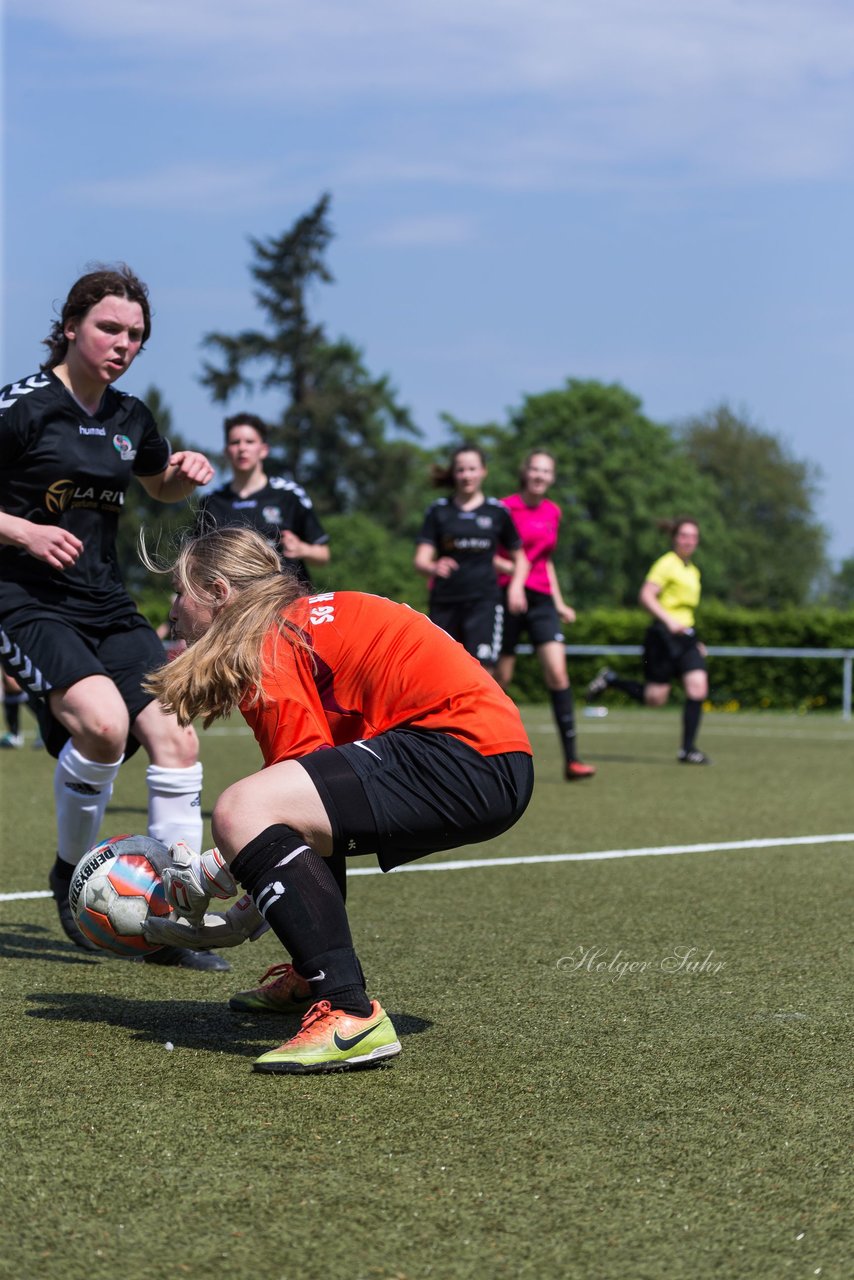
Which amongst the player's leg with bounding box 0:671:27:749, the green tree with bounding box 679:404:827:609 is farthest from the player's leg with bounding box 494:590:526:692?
the green tree with bounding box 679:404:827:609

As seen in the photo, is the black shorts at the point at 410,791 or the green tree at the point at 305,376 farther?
the green tree at the point at 305,376

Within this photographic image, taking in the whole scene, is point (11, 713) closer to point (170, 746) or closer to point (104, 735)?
point (170, 746)

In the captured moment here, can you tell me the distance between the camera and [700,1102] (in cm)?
311

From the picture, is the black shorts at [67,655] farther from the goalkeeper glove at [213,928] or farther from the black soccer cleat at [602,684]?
the black soccer cleat at [602,684]

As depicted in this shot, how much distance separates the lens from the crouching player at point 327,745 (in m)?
3.43

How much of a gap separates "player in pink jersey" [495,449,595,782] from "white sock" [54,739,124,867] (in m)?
5.85

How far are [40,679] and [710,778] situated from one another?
7461 mm

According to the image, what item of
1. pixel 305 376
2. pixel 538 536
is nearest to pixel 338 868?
pixel 538 536

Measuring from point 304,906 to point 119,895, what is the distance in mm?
830

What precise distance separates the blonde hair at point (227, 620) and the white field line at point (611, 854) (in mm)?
2903

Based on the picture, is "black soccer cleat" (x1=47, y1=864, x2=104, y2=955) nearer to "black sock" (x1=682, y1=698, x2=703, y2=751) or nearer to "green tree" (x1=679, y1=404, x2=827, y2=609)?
"black sock" (x1=682, y1=698, x2=703, y2=751)

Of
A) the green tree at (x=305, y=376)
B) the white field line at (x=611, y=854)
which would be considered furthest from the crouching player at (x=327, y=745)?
the green tree at (x=305, y=376)

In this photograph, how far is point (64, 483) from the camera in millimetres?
4762

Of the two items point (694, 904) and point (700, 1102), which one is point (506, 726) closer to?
point (700, 1102)
